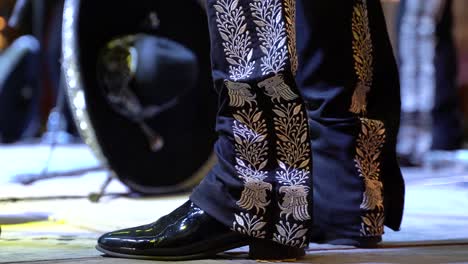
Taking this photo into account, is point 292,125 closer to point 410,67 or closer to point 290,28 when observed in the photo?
point 290,28

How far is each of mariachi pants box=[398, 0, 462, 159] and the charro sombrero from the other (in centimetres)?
122

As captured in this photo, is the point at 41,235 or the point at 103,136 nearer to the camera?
the point at 41,235

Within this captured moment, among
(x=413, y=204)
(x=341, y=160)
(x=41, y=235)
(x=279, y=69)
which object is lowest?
(x=413, y=204)

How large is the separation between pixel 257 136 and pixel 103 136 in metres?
0.82

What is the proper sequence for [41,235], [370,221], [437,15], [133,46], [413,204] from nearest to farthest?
[370,221]
[41,235]
[413,204]
[133,46]
[437,15]

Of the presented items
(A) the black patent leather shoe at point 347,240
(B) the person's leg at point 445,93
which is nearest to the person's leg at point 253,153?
(A) the black patent leather shoe at point 347,240

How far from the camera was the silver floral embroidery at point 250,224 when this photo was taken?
0.88 metres

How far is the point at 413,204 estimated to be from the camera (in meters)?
1.61

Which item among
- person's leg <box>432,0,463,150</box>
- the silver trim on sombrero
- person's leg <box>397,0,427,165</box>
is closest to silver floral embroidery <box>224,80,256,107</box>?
the silver trim on sombrero

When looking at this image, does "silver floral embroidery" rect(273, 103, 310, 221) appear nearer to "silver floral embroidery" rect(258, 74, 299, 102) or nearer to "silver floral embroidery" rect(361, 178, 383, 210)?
"silver floral embroidery" rect(258, 74, 299, 102)

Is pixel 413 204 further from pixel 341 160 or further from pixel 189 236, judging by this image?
pixel 189 236

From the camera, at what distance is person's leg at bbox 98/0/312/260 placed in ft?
2.86

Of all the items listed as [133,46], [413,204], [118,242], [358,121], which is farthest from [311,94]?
[133,46]

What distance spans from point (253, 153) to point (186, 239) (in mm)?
123
